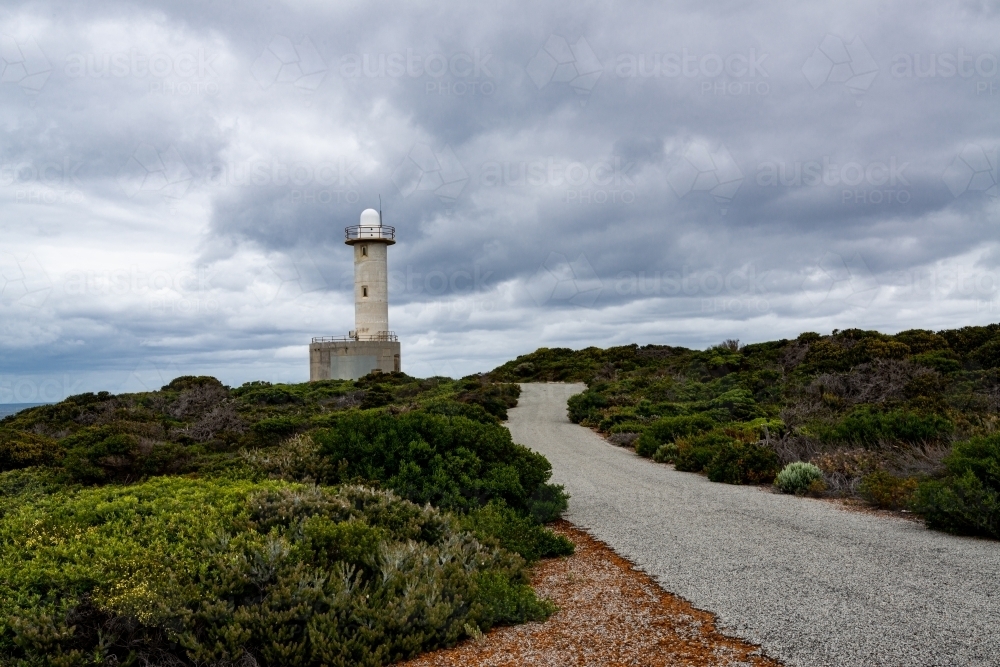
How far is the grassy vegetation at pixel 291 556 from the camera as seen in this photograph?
4.67 m

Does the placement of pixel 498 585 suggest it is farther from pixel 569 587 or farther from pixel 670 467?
pixel 670 467

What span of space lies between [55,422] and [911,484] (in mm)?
22991

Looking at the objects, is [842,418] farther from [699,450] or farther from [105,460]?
[105,460]

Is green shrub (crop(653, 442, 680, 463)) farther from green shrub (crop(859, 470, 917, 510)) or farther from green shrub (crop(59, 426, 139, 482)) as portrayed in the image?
green shrub (crop(59, 426, 139, 482))

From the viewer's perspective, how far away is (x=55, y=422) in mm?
22922

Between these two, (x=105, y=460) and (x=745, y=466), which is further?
(x=745, y=466)

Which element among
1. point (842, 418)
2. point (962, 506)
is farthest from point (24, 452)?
point (842, 418)

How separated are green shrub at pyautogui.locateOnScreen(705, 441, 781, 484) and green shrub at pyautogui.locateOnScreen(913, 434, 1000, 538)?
3788 mm

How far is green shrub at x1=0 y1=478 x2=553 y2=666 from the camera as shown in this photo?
15.2 ft

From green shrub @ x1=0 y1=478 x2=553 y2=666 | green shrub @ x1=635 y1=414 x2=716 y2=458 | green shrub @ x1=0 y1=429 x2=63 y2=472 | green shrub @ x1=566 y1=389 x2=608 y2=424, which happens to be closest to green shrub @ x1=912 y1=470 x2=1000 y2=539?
green shrub @ x1=0 y1=478 x2=553 y2=666

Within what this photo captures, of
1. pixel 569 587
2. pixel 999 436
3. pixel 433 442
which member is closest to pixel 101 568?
pixel 569 587

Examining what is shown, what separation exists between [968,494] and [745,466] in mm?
4742

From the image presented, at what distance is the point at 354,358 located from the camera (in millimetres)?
45219

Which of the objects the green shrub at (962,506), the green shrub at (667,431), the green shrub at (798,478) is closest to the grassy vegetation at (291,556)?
the green shrub at (798,478)
